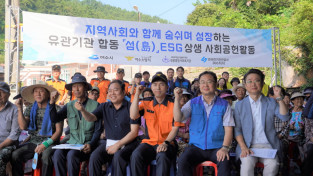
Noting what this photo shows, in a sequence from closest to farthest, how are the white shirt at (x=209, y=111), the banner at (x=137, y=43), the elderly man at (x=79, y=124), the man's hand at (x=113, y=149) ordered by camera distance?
1. the white shirt at (x=209, y=111)
2. the man's hand at (x=113, y=149)
3. the elderly man at (x=79, y=124)
4. the banner at (x=137, y=43)

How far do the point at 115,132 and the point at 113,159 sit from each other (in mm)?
404

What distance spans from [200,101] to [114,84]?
45.3 inches

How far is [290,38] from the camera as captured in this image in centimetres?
1212

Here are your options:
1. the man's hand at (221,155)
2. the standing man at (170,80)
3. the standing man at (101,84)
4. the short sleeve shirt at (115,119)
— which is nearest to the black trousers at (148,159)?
the short sleeve shirt at (115,119)

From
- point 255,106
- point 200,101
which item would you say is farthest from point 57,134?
point 255,106

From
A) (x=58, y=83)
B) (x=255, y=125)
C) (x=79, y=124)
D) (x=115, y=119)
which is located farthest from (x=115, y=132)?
(x=58, y=83)

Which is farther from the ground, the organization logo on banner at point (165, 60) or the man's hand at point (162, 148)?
the organization logo on banner at point (165, 60)

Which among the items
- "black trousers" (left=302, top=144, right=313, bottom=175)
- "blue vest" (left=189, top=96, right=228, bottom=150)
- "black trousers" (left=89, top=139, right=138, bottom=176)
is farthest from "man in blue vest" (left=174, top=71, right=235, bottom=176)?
"black trousers" (left=302, top=144, right=313, bottom=175)

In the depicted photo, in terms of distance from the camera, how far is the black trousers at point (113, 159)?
353cm

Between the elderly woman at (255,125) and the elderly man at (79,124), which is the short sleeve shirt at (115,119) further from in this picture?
the elderly woman at (255,125)

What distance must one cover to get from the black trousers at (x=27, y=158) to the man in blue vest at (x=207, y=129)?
1718 mm

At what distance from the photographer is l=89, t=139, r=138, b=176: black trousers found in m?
3.53

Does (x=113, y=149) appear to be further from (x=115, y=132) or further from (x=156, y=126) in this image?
(x=156, y=126)

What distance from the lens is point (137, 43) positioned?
6.78 m
